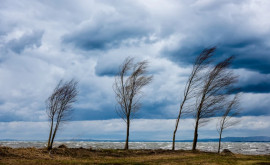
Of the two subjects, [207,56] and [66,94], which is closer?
[66,94]

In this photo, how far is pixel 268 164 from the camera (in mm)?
20734

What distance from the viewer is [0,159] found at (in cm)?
1927

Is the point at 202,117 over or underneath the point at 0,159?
over

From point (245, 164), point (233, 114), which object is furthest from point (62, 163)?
point (233, 114)

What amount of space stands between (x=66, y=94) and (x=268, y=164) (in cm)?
2353

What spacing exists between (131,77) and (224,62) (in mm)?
13137

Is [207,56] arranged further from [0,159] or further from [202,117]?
[0,159]

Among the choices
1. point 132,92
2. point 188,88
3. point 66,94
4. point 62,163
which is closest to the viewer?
point 62,163

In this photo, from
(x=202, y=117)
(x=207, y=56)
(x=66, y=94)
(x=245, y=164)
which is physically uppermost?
(x=207, y=56)

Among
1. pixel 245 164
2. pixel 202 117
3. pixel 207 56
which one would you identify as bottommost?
pixel 245 164

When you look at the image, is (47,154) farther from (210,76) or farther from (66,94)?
(210,76)

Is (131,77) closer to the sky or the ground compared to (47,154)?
closer to the sky

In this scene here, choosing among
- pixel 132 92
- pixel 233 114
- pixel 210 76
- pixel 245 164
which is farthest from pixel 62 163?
pixel 233 114

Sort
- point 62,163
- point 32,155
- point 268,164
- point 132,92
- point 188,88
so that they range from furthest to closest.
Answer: point 132,92, point 188,88, point 32,155, point 268,164, point 62,163
